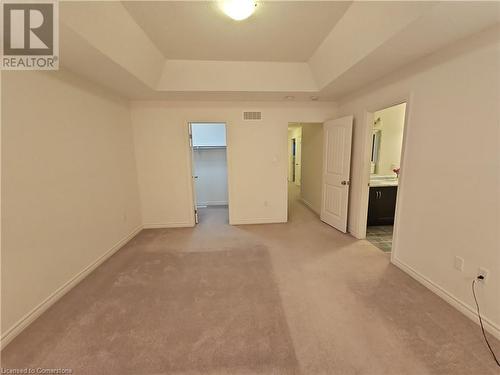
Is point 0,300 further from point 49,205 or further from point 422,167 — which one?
point 422,167

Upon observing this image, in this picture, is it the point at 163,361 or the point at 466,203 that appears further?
the point at 466,203

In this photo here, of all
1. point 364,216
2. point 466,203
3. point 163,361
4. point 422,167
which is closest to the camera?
point 163,361

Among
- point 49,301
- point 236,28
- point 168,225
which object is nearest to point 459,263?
point 236,28

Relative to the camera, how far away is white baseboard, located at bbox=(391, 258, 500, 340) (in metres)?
1.53

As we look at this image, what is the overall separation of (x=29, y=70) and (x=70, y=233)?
1591 millimetres

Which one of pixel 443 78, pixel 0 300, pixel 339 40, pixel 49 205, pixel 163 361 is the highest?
pixel 339 40

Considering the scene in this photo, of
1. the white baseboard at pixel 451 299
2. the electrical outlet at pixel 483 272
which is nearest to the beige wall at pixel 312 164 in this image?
the white baseboard at pixel 451 299

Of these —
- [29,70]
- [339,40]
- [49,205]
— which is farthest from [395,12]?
[49,205]

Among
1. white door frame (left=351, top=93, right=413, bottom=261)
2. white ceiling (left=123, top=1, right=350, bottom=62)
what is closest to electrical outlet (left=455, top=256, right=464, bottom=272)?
white door frame (left=351, top=93, right=413, bottom=261)

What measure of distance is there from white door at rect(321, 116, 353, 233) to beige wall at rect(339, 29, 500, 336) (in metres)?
0.89

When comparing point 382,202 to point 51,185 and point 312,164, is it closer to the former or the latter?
point 312,164

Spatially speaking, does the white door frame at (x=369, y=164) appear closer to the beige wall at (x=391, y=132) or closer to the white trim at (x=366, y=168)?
the white trim at (x=366, y=168)

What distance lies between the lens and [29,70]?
5.69ft

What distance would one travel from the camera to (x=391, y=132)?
4152 millimetres
